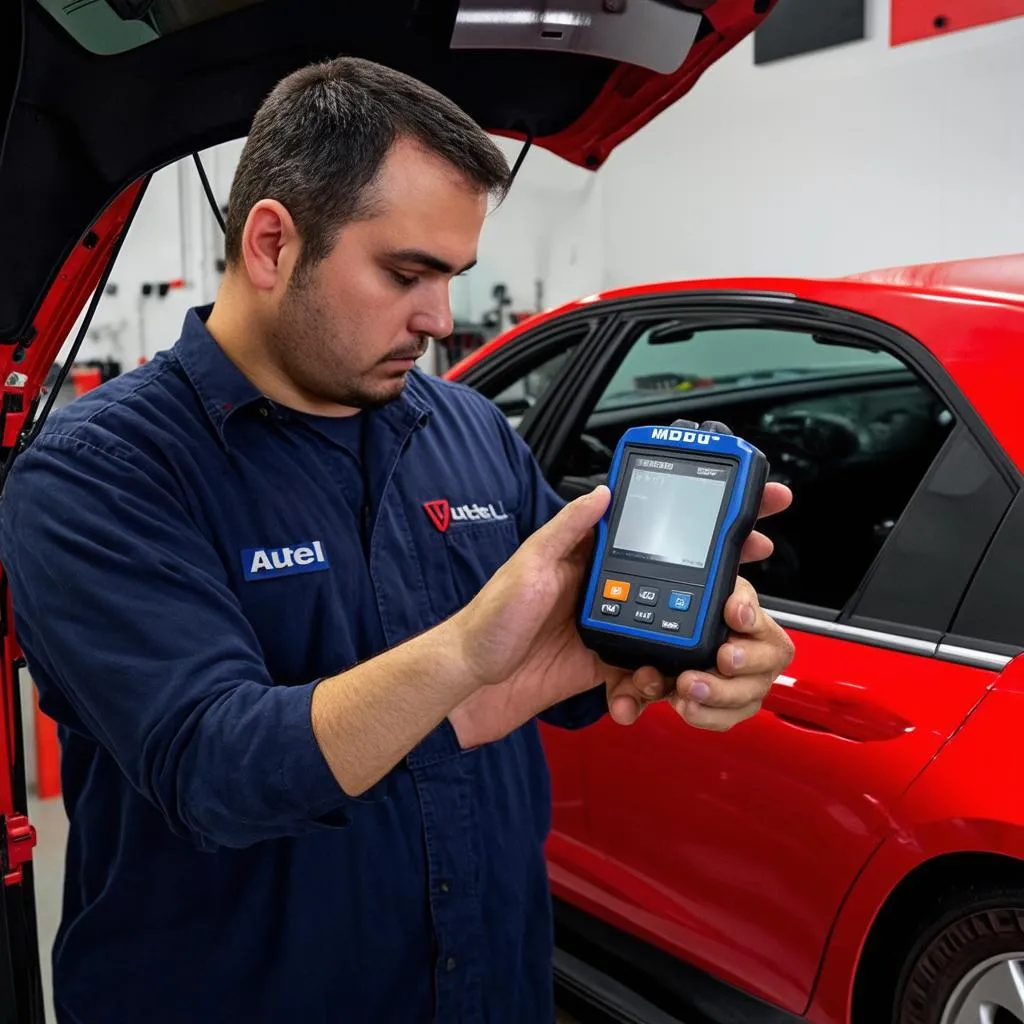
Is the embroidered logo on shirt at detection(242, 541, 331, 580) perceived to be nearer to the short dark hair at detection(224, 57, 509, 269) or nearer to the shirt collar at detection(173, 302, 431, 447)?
the shirt collar at detection(173, 302, 431, 447)

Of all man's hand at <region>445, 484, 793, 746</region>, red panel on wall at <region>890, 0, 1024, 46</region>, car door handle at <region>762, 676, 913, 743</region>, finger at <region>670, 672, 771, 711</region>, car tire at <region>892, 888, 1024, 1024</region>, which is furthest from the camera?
red panel on wall at <region>890, 0, 1024, 46</region>

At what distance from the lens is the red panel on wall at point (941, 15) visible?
3.28 metres

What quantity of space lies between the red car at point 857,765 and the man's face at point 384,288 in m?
0.83

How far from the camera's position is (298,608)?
44.6 inches

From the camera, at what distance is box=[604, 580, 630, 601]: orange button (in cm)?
104

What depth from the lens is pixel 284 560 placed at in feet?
3.69

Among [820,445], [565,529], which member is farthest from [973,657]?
[820,445]

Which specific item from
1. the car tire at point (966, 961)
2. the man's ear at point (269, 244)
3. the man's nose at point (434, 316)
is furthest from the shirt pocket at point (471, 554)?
the car tire at point (966, 961)

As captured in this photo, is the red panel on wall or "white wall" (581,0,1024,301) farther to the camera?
"white wall" (581,0,1024,301)

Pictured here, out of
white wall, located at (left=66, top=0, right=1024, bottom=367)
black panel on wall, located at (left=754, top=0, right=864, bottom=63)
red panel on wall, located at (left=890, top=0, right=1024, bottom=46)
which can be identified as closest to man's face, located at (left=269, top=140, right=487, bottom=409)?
white wall, located at (left=66, top=0, right=1024, bottom=367)

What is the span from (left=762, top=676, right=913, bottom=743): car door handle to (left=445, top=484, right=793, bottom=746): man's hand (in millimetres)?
562

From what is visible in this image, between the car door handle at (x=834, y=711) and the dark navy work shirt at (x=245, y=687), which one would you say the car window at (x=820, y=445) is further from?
the dark navy work shirt at (x=245, y=687)

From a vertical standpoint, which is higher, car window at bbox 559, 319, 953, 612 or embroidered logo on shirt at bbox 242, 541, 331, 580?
embroidered logo on shirt at bbox 242, 541, 331, 580

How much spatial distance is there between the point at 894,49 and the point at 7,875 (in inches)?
150
